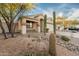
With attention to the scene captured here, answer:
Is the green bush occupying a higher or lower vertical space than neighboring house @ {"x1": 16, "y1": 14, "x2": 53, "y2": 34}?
lower

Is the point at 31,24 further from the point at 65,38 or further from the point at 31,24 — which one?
the point at 65,38

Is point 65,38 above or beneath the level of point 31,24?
beneath

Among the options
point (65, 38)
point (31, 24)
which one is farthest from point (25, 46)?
point (65, 38)

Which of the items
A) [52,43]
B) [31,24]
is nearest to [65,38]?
[52,43]

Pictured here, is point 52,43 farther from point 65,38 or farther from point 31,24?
point 31,24

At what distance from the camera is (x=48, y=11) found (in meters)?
1.96

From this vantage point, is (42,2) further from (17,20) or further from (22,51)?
(22,51)

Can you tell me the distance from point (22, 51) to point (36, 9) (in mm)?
512

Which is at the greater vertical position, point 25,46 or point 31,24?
point 31,24

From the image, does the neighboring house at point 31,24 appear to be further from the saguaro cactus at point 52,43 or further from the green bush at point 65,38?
the green bush at point 65,38

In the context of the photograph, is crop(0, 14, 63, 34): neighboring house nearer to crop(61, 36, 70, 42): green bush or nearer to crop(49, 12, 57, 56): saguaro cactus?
crop(49, 12, 57, 56): saguaro cactus

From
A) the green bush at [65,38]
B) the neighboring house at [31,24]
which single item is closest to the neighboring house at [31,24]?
the neighboring house at [31,24]

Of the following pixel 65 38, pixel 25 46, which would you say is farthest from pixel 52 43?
pixel 25 46

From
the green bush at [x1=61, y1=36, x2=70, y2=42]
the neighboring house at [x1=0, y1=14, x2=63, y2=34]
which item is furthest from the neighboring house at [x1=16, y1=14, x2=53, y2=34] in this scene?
the green bush at [x1=61, y1=36, x2=70, y2=42]
